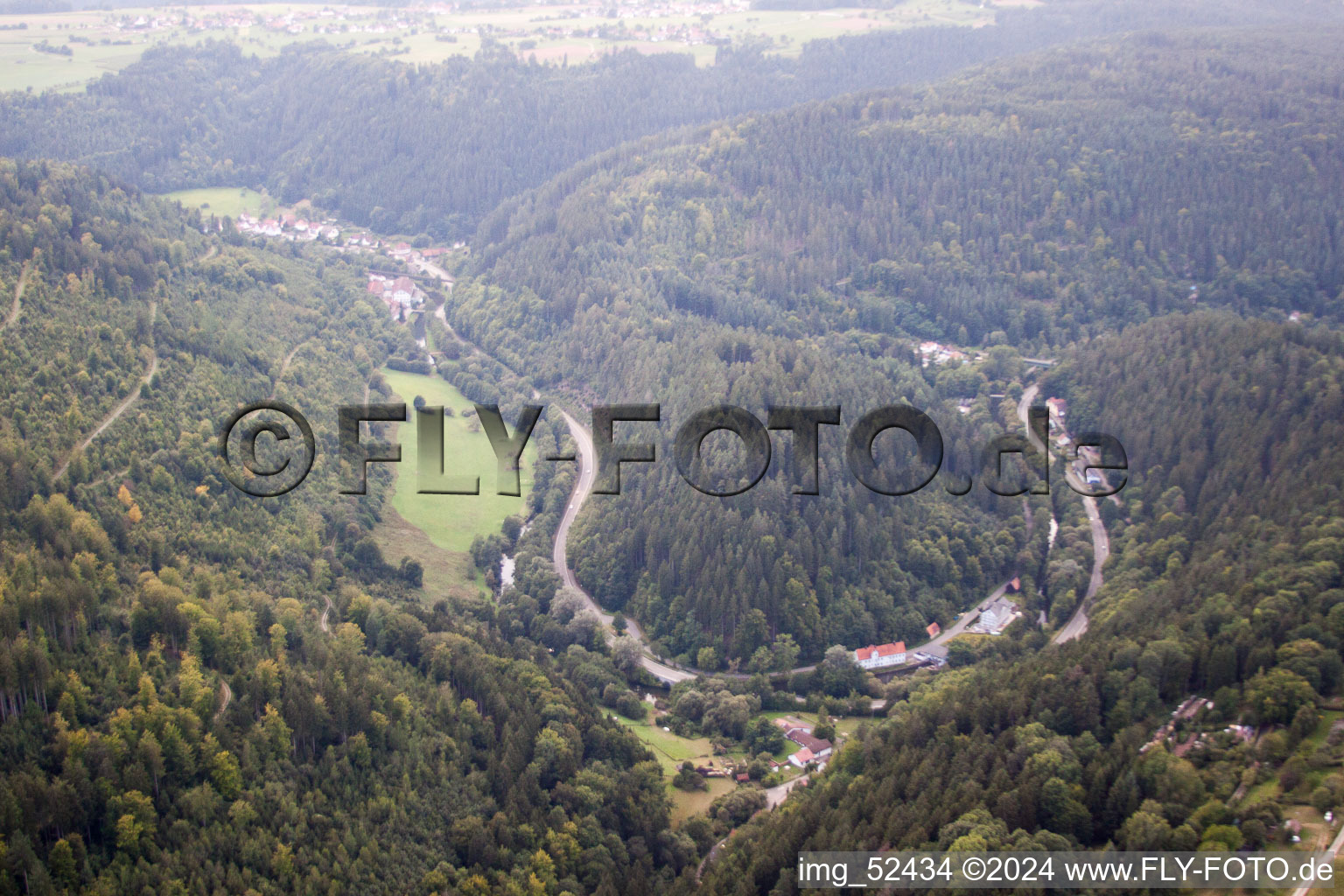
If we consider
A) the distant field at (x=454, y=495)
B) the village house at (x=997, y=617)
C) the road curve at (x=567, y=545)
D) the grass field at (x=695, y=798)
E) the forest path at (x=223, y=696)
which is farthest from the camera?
the distant field at (x=454, y=495)

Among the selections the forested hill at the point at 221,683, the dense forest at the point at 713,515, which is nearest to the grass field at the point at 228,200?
the dense forest at the point at 713,515

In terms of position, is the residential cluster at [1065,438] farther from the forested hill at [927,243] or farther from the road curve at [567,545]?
the road curve at [567,545]

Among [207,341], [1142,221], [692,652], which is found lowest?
[692,652]

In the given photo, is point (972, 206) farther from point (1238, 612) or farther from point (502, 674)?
point (502, 674)

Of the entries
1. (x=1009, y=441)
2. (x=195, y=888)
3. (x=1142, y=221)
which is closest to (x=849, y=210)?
(x=1142, y=221)

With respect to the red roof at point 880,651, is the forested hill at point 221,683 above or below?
above

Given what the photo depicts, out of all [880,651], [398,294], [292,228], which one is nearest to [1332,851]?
[880,651]

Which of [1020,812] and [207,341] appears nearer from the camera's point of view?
[1020,812]
